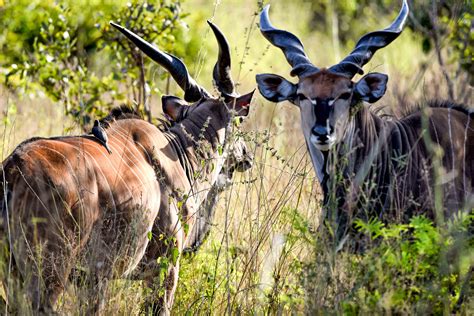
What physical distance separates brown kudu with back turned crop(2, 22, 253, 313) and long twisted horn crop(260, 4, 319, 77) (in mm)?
380

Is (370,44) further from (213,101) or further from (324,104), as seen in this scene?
(213,101)

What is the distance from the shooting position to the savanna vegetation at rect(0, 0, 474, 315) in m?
3.53

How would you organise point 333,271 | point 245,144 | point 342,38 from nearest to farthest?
1. point 333,271
2. point 245,144
3. point 342,38

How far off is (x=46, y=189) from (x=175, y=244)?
949 millimetres

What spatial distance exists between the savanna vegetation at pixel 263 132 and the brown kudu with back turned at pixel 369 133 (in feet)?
0.38

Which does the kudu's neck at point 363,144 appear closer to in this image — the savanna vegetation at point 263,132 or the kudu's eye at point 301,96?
the savanna vegetation at point 263,132

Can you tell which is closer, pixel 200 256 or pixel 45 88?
pixel 200 256

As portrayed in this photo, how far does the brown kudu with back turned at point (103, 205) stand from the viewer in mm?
3756

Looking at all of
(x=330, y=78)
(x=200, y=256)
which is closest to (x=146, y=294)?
(x=200, y=256)

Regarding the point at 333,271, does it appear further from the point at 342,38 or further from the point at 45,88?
the point at 342,38

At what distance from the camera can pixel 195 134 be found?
208 inches

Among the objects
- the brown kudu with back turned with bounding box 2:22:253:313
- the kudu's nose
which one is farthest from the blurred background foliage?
the kudu's nose

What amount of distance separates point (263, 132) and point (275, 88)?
0.82 m

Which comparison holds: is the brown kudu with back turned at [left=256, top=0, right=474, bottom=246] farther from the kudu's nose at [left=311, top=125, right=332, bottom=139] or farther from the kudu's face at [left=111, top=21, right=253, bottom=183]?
the kudu's face at [left=111, top=21, right=253, bottom=183]
